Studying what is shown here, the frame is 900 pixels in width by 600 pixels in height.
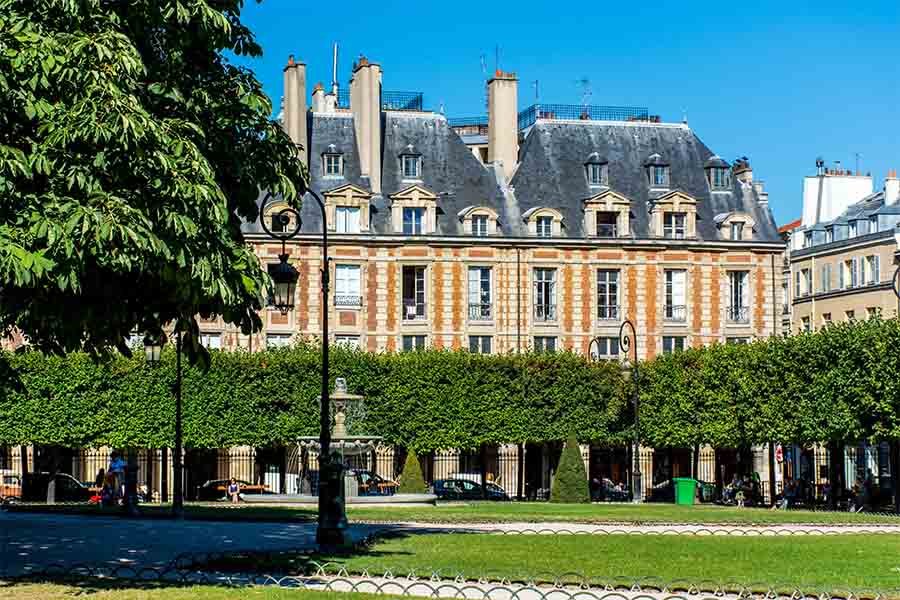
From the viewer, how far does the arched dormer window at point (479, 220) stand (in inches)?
2447

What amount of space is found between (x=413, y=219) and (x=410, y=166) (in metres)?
2.85

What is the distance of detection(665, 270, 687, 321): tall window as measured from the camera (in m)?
63.0

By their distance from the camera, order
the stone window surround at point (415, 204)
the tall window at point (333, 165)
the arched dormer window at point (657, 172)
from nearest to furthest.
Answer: the stone window surround at point (415, 204), the tall window at point (333, 165), the arched dormer window at point (657, 172)

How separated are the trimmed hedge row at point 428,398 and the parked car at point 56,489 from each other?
132 centimetres

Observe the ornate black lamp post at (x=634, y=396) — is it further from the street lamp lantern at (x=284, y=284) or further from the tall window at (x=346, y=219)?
the street lamp lantern at (x=284, y=284)

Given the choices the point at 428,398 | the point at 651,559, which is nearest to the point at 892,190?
the point at 428,398

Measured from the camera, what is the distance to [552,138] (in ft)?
218

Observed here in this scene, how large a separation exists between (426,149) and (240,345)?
11.6 m

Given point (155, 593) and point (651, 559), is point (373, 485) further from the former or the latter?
point (155, 593)

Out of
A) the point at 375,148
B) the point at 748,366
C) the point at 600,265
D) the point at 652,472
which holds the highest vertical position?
the point at 375,148

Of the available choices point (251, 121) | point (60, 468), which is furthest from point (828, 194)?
point (251, 121)

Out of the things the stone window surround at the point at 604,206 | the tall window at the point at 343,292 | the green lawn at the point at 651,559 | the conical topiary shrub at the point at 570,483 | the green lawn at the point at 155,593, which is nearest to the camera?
the green lawn at the point at 155,593

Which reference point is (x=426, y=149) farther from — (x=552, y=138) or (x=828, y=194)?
(x=828, y=194)

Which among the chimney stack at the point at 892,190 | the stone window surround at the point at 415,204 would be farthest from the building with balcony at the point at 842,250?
the stone window surround at the point at 415,204
